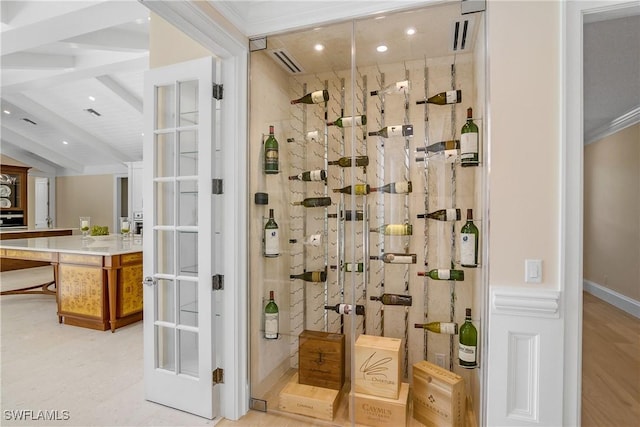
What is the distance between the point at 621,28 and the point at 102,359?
426 cm


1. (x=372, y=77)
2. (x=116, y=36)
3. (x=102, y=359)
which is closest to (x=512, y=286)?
(x=372, y=77)

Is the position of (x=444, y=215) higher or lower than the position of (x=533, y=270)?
higher

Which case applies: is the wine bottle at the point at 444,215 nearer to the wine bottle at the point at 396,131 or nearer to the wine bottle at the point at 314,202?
the wine bottle at the point at 396,131

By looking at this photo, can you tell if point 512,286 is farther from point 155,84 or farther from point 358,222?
point 155,84

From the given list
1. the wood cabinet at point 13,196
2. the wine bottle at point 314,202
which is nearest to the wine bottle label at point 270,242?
the wine bottle at point 314,202

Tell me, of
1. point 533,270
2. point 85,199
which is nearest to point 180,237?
point 533,270

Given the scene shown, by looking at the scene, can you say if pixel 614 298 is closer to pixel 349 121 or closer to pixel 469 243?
pixel 469 243

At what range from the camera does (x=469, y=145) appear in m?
2.01

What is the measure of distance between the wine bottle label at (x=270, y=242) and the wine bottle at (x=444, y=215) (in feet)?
3.36

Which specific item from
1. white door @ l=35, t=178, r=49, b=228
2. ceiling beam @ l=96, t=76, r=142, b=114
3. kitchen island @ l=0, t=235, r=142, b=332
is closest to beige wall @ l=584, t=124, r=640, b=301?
kitchen island @ l=0, t=235, r=142, b=332

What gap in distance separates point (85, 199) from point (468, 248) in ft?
36.4

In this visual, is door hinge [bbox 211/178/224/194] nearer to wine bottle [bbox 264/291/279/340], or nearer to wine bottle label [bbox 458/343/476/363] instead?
wine bottle [bbox 264/291/279/340]

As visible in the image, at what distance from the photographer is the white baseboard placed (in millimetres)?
1620

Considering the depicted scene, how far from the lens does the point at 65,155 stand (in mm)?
9492
